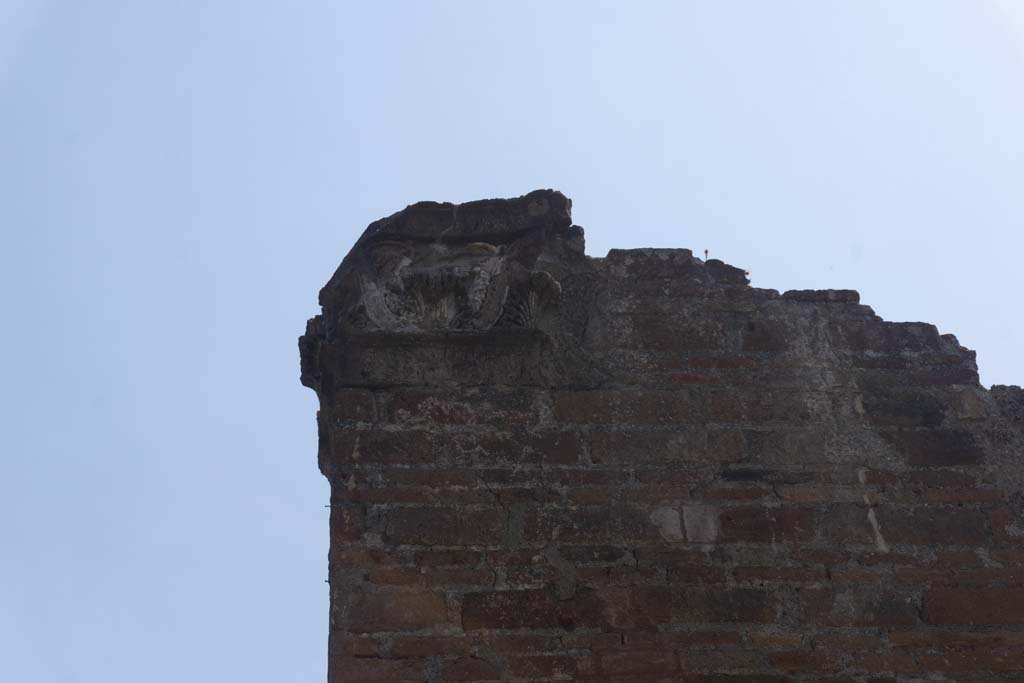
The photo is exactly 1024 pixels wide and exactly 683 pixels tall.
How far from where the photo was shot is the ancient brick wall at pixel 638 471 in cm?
424

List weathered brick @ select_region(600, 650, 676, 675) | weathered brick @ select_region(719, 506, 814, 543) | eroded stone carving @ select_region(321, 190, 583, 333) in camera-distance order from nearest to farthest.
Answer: weathered brick @ select_region(600, 650, 676, 675) < weathered brick @ select_region(719, 506, 814, 543) < eroded stone carving @ select_region(321, 190, 583, 333)

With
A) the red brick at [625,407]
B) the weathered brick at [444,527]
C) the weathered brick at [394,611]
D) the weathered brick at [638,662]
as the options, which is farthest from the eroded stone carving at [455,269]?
the weathered brick at [638,662]

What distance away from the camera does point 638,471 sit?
15.0ft

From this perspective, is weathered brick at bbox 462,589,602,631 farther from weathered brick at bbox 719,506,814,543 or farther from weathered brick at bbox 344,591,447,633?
weathered brick at bbox 719,506,814,543

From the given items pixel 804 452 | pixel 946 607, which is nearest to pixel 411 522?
pixel 804 452

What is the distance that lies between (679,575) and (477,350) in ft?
3.74

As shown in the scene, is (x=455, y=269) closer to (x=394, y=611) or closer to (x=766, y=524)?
(x=394, y=611)

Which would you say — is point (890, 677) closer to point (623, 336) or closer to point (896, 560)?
point (896, 560)

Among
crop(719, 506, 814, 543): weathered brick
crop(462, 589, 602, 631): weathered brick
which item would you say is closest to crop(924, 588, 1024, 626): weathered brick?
crop(719, 506, 814, 543): weathered brick

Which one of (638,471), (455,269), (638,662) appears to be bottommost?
(638,662)

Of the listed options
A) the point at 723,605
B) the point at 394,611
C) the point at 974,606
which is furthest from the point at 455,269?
the point at 974,606

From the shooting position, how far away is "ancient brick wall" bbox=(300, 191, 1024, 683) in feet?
13.9

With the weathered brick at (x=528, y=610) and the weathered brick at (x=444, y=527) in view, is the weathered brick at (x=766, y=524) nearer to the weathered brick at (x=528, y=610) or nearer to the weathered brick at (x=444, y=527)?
the weathered brick at (x=528, y=610)

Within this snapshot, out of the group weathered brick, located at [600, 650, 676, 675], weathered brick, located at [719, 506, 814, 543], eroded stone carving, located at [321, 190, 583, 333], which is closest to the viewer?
weathered brick, located at [600, 650, 676, 675]
